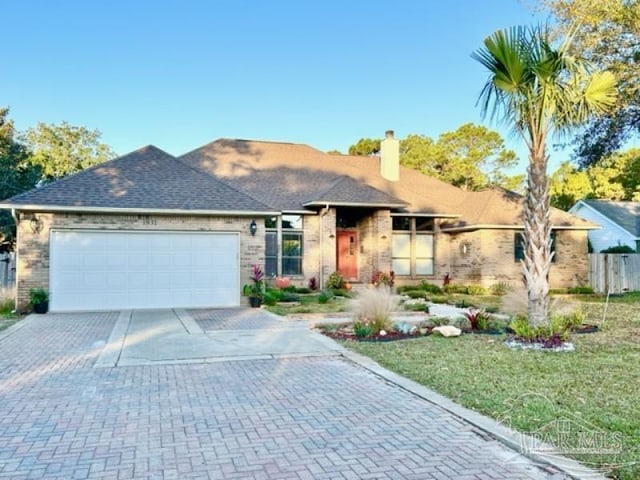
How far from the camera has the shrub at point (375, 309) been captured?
954 centimetres

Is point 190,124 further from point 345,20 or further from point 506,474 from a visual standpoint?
point 506,474

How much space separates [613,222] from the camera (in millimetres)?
28672

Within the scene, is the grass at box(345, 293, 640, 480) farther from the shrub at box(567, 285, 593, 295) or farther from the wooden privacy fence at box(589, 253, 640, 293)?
the wooden privacy fence at box(589, 253, 640, 293)

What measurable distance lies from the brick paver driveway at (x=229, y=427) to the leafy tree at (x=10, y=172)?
66.0ft

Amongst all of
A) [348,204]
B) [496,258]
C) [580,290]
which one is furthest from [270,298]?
[580,290]

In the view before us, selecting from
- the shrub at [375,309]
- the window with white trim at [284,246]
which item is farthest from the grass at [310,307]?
the shrub at [375,309]

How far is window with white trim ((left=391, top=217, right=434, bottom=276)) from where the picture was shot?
67.2 ft

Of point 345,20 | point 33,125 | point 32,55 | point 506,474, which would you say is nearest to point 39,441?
point 506,474

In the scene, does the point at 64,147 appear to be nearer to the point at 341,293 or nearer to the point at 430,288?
the point at 341,293

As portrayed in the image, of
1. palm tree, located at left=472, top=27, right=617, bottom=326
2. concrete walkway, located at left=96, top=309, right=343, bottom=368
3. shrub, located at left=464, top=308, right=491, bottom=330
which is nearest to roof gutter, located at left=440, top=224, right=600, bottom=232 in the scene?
shrub, located at left=464, top=308, right=491, bottom=330

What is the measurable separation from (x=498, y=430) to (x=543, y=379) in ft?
6.48

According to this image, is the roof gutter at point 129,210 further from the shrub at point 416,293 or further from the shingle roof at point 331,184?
the shrub at point 416,293

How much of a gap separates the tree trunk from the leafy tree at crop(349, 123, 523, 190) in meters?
26.9

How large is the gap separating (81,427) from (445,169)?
33082 millimetres
